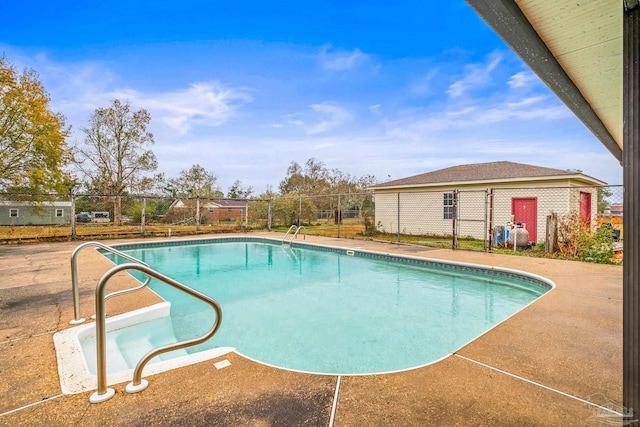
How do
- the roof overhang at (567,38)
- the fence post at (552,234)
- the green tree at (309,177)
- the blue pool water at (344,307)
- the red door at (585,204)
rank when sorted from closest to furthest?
1. the roof overhang at (567,38)
2. the blue pool water at (344,307)
3. the fence post at (552,234)
4. the red door at (585,204)
5. the green tree at (309,177)

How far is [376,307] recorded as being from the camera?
16.8 ft

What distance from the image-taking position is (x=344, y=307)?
515 cm

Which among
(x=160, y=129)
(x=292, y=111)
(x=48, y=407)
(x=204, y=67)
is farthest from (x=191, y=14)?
(x=160, y=129)

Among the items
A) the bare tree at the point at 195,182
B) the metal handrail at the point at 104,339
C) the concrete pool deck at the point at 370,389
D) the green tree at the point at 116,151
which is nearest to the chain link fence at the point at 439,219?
the green tree at the point at 116,151

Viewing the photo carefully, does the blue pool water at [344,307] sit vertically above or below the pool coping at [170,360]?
below

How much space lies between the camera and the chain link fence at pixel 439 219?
845 centimetres

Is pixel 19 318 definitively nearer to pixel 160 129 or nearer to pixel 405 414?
pixel 405 414

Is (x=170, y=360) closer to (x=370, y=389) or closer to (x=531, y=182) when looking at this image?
(x=370, y=389)

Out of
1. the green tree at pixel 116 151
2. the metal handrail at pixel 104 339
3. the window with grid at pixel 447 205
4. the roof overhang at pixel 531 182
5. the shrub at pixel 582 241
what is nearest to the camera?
the metal handrail at pixel 104 339

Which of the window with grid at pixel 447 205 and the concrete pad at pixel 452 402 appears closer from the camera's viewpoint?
the concrete pad at pixel 452 402

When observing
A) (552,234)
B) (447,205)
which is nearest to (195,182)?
(447,205)

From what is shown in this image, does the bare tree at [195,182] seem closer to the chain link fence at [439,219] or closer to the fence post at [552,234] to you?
the chain link fence at [439,219]

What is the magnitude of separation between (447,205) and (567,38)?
11461mm

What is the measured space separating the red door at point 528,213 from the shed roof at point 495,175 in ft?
2.66
